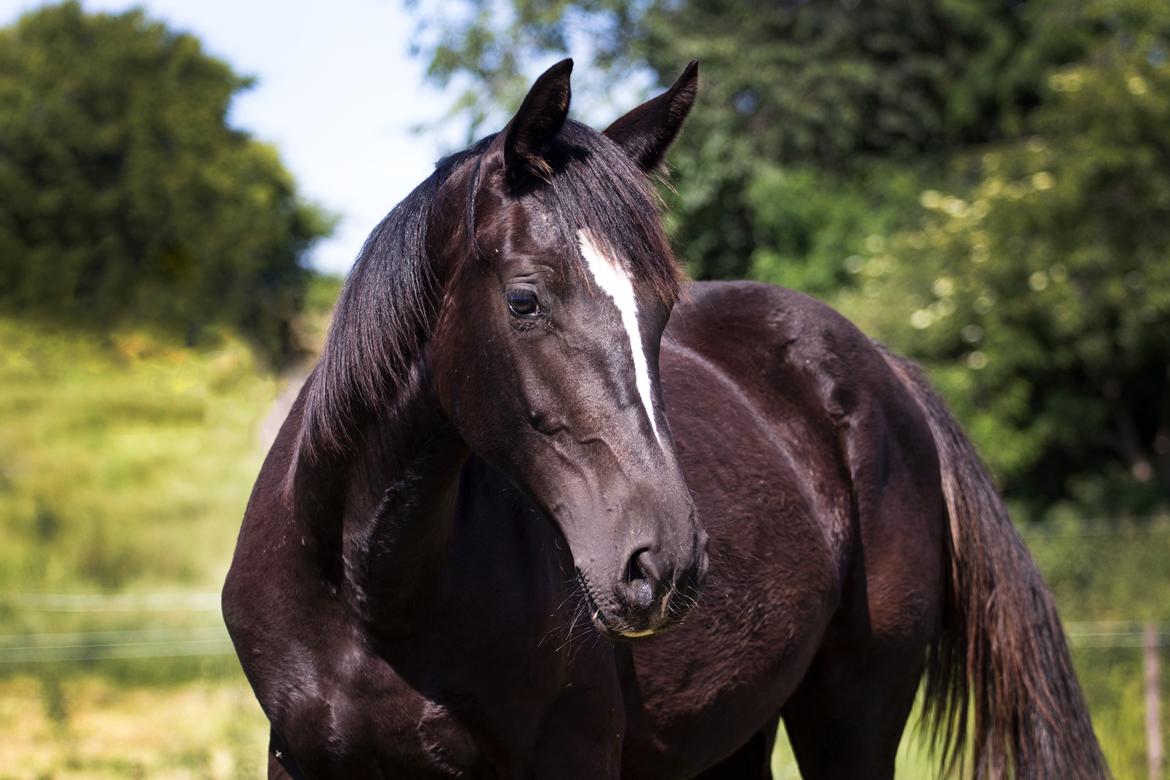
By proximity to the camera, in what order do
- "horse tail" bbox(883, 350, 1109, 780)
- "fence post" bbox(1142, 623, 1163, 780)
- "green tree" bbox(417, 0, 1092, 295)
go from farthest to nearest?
"green tree" bbox(417, 0, 1092, 295) → "fence post" bbox(1142, 623, 1163, 780) → "horse tail" bbox(883, 350, 1109, 780)

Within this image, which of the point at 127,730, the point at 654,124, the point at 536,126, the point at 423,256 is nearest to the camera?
the point at 536,126

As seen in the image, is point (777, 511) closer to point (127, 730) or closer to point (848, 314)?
point (127, 730)

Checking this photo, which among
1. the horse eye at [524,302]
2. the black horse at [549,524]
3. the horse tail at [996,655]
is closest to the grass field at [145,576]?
the horse tail at [996,655]

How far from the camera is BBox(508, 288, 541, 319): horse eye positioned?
6.28 ft

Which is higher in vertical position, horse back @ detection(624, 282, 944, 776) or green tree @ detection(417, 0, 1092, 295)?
green tree @ detection(417, 0, 1092, 295)

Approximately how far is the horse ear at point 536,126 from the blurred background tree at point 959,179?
34.1 feet

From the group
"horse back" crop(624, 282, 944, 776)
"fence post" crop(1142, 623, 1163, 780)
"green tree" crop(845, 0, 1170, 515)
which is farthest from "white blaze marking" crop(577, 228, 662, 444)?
"green tree" crop(845, 0, 1170, 515)

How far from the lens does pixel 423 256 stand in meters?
2.12

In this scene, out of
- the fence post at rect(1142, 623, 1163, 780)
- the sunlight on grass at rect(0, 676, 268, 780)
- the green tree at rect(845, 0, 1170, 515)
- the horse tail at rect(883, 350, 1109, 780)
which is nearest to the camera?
the horse tail at rect(883, 350, 1109, 780)

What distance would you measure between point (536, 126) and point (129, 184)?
28867 millimetres

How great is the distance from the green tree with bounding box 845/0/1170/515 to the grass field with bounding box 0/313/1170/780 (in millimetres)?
2913

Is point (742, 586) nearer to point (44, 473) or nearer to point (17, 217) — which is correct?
point (44, 473)

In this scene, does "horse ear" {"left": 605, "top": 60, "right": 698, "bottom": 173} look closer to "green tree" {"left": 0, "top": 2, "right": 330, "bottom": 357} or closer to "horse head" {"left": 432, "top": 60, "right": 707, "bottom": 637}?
"horse head" {"left": 432, "top": 60, "right": 707, "bottom": 637}

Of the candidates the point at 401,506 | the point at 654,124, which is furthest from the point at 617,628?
the point at 654,124
